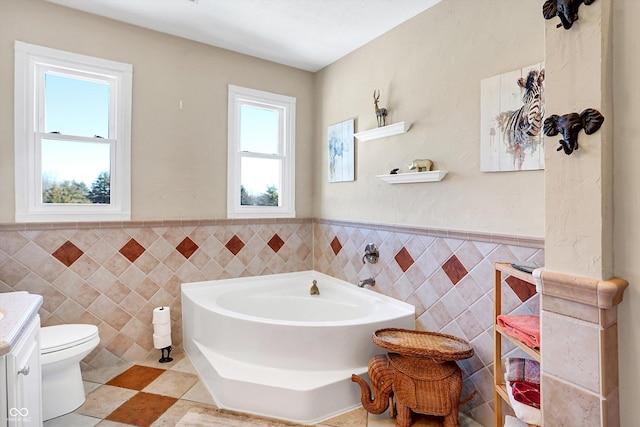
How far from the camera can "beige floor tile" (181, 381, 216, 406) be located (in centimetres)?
217

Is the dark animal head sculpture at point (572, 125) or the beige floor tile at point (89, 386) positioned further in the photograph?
the beige floor tile at point (89, 386)

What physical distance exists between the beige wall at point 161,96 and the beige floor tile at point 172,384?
4.02 ft

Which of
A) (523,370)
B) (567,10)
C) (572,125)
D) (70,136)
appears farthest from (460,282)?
(70,136)

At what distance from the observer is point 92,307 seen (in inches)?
99.1

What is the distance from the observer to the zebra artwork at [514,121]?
1.74 meters

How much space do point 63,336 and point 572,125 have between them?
2.75 meters

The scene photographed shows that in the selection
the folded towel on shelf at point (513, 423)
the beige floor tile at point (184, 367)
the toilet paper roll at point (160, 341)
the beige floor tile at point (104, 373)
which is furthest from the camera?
the toilet paper roll at point (160, 341)

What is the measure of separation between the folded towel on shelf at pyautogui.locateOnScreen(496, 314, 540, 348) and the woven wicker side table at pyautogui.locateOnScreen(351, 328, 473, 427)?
1.27 feet

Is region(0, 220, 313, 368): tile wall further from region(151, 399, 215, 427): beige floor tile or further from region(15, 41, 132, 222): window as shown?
region(151, 399, 215, 427): beige floor tile

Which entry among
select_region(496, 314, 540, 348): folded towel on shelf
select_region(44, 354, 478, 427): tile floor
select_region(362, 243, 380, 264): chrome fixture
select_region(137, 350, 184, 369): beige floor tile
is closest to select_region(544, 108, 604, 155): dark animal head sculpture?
select_region(496, 314, 540, 348): folded towel on shelf

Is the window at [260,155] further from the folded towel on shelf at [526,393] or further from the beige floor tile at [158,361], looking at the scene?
the folded towel on shelf at [526,393]

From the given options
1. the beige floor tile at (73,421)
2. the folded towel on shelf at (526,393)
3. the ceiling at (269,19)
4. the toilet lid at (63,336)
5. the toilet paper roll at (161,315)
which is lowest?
the beige floor tile at (73,421)

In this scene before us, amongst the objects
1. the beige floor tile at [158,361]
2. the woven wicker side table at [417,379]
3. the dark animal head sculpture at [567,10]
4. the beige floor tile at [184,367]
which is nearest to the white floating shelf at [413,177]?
the woven wicker side table at [417,379]

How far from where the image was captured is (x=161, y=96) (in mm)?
2771
